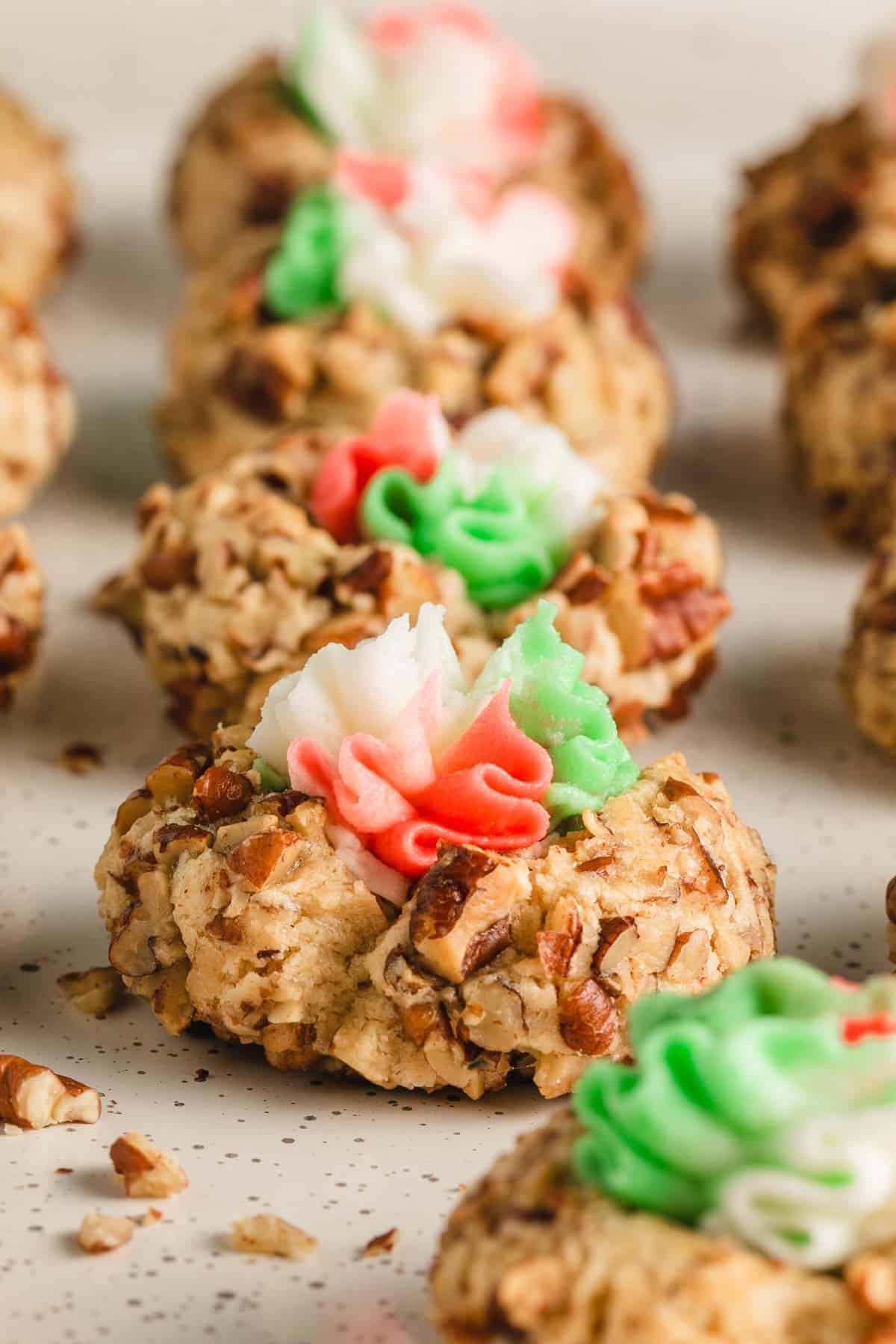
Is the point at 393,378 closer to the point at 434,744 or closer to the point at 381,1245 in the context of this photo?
the point at 434,744

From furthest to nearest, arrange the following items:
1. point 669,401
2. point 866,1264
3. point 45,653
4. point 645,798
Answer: point 669,401 < point 45,653 < point 645,798 < point 866,1264

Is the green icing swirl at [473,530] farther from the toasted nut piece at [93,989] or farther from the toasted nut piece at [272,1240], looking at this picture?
the toasted nut piece at [272,1240]

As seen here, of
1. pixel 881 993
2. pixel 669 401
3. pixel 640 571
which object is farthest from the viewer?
pixel 669 401

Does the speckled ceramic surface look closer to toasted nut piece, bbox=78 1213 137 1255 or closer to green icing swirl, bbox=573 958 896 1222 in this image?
toasted nut piece, bbox=78 1213 137 1255

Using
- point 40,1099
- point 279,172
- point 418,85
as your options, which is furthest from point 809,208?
point 40,1099

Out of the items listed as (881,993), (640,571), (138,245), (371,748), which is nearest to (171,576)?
(640,571)

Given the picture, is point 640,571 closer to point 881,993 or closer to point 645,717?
point 645,717

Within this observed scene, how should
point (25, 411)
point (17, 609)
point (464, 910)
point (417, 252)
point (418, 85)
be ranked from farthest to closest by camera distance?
point (418, 85) → point (417, 252) → point (25, 411) → point (17, 609) → point (464, 910)
